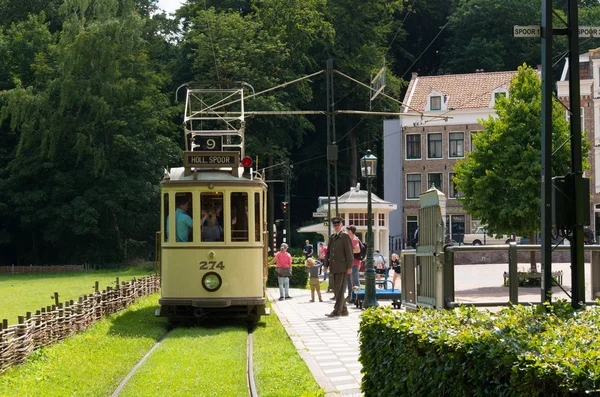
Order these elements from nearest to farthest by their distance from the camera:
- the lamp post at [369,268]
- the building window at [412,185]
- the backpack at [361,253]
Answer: the lamp post at [369,268], the backpack at [361,253], the building window at [412,185]

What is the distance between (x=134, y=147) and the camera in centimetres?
5722

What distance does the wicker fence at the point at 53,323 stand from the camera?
1166 centimetres

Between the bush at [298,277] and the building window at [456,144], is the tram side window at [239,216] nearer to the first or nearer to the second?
the bush at [298,277]

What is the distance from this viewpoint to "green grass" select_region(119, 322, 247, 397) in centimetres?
991

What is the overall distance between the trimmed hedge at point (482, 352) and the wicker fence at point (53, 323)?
5033mm

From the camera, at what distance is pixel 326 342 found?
14.2 metres

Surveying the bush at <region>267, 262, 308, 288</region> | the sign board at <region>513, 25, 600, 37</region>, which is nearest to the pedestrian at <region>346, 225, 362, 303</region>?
the bush at <region>267, 262, 308, 288</region>

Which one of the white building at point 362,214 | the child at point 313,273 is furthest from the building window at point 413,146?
the child at point 313,273

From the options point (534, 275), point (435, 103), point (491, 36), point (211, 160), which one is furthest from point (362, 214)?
point (211, 160)

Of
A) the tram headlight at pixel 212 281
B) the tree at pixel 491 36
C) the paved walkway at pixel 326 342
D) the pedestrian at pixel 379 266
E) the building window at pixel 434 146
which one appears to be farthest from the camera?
the tree at pixel 491 36

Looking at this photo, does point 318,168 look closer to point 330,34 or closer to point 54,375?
point 330,34

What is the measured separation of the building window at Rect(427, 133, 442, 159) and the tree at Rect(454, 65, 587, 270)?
22218 millimetres

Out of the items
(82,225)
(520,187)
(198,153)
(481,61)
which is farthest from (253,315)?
(481,61)

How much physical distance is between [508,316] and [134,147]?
5177cm
